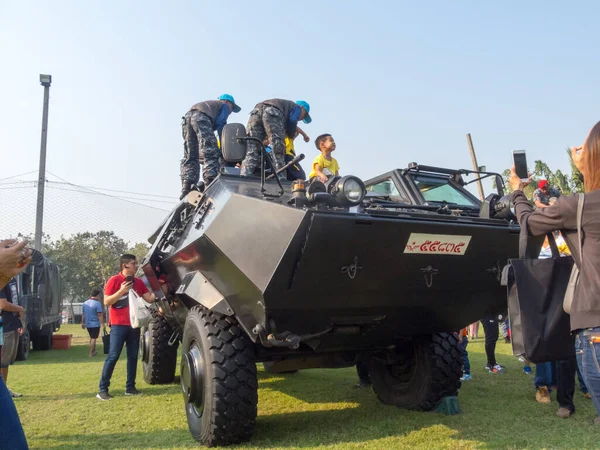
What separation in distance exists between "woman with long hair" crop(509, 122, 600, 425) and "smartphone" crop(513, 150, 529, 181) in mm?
425

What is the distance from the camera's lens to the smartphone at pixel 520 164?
274cm

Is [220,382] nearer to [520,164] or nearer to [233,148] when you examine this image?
[233,148]

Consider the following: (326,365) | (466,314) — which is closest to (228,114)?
(326,365)

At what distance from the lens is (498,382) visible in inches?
251

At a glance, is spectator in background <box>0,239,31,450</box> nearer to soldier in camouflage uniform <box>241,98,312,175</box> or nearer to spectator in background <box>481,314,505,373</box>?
soldier in camouflage uniform <box>241,98,312,175</box>

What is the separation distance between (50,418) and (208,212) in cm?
276

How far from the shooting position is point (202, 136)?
5762mm

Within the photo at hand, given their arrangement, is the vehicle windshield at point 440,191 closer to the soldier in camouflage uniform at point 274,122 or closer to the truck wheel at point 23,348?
the soldier in camouflage uniform at point 274,122

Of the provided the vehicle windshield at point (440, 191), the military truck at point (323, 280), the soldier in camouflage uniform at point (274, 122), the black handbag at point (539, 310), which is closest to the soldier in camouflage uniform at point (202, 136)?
the soldier in camouflage uniform at point (274, 122)

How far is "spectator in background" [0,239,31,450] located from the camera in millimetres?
2117

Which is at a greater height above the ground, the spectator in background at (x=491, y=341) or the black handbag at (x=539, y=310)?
the black handbag at (x=539, y=310)

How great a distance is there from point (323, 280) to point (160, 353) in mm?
4156

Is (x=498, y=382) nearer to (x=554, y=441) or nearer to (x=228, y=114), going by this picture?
(x=554, y=441)

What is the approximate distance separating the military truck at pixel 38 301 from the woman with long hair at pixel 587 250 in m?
10.7
